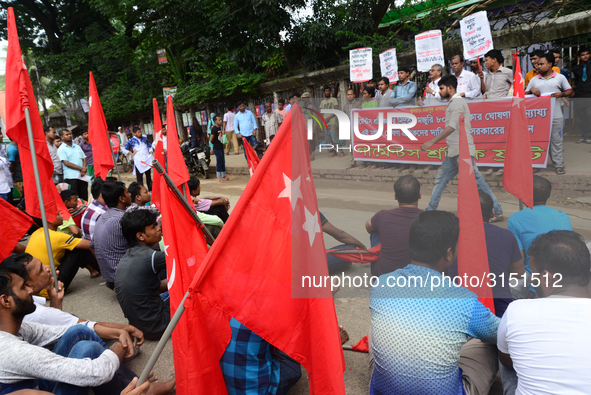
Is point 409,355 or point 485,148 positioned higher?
point 485,148

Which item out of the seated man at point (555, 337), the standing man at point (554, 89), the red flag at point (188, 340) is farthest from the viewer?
the standing man at point (554, 89)

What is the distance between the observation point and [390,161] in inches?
311

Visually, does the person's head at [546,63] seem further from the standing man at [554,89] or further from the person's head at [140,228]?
the person's head at [140,228]

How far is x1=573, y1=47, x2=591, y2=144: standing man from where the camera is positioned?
6.82 metres

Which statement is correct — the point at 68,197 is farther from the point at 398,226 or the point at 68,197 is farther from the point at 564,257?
the point at 564,257

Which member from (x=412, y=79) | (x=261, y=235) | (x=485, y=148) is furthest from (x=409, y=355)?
(x=412, y=79)

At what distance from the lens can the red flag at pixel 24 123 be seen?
3.66 m

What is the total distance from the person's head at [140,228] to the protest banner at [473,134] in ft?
16.5

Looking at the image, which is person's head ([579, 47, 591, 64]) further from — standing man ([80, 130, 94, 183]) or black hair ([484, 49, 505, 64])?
standing man ([80, 130, 94, 183])

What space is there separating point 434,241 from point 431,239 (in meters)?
0.02

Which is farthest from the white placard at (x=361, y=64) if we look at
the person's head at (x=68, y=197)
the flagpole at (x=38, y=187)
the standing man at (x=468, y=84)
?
the flagpole at (x=38, y=187)

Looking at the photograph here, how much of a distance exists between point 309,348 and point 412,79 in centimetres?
785

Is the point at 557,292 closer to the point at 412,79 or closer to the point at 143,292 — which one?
the point at 143,292

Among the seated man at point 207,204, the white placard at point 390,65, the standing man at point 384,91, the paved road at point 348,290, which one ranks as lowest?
the paved road at point 348,290
